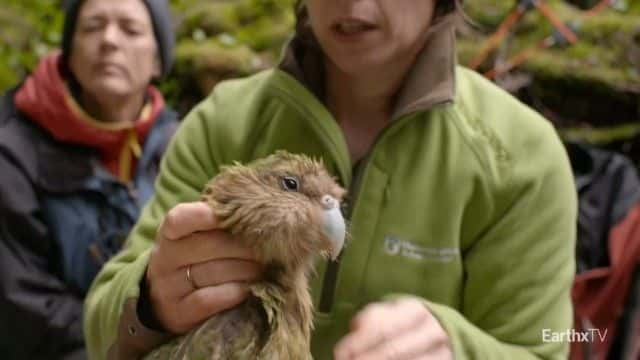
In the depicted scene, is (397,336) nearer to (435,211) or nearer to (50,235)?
(435,211)

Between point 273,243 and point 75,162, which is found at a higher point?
point 273,243

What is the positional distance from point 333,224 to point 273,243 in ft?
0.18

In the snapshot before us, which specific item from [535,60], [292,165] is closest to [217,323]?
[292,165]

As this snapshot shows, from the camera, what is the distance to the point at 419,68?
1.08 meters

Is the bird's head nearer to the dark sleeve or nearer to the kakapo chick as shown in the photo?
the kakapo chick

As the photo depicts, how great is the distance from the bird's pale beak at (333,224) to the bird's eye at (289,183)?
0.09ft

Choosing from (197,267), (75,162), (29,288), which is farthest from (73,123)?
(197,267)

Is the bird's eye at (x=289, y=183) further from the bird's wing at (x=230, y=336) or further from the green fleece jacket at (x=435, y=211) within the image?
the green fleece jacket at (x=435, y=211)

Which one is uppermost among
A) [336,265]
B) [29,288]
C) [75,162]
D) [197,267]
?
[197,267]

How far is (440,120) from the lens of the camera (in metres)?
1.08

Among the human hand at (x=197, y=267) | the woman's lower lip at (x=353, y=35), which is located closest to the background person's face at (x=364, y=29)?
the woman's lower lip at (x=353, y=35)

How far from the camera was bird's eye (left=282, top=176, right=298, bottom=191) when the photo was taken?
783 millimetres

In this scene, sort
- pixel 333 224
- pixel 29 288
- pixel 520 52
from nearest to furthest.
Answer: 1. pixel 333 224
2. pixel 29 288
3. pixel 520 52

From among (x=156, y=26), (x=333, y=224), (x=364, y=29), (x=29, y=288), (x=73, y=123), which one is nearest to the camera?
(x=333, y=224)
